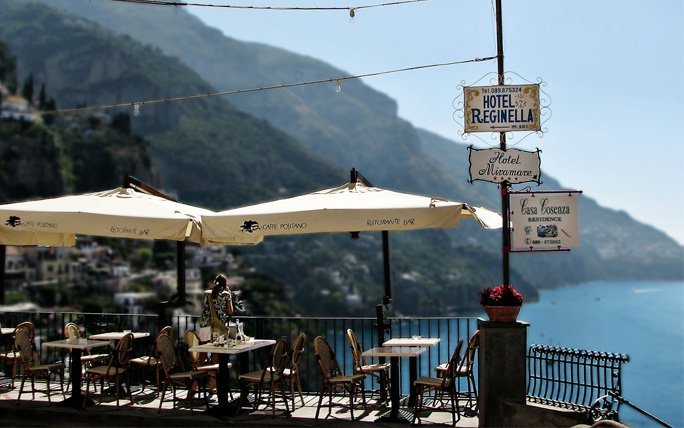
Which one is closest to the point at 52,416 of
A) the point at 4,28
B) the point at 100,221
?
the point at 100,221

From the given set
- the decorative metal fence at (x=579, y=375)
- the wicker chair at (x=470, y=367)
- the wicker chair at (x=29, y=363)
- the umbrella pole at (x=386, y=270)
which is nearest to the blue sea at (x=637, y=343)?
the umbrella pole at (x=386, y=270)

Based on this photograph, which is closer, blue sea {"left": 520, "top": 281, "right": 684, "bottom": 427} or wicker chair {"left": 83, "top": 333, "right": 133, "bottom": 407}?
wicker chair {"left": 83, "top": 333, "right": 133, "bottom": 407}

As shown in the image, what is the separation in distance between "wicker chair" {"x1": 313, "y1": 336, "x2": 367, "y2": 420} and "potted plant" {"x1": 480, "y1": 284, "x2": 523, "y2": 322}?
6.47 feet

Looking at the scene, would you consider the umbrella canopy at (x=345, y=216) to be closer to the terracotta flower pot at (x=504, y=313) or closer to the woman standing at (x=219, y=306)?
the woman standing at (x=219, y=306)

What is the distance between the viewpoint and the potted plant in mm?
7121

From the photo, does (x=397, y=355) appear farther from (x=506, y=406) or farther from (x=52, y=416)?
(x=52, y=416)

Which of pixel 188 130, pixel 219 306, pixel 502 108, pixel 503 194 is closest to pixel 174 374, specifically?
pixel 219 306

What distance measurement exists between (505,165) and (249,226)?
2908mm

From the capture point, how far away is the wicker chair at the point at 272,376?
830cm

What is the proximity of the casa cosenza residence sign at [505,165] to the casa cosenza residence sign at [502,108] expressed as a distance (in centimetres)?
29

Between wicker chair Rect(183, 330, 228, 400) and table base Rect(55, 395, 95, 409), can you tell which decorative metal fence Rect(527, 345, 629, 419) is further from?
table base Rect(55, 395, 95, 409)

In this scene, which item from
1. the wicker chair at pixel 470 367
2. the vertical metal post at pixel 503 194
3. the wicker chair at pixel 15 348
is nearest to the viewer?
the vertical metal post at pixel 503 194

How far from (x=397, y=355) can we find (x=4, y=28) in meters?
220

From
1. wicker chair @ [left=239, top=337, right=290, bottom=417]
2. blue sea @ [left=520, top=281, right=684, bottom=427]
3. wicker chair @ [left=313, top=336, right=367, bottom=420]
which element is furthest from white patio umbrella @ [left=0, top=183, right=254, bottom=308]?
blue sea @ [left=520, top=281, right=684, bottom=427]
